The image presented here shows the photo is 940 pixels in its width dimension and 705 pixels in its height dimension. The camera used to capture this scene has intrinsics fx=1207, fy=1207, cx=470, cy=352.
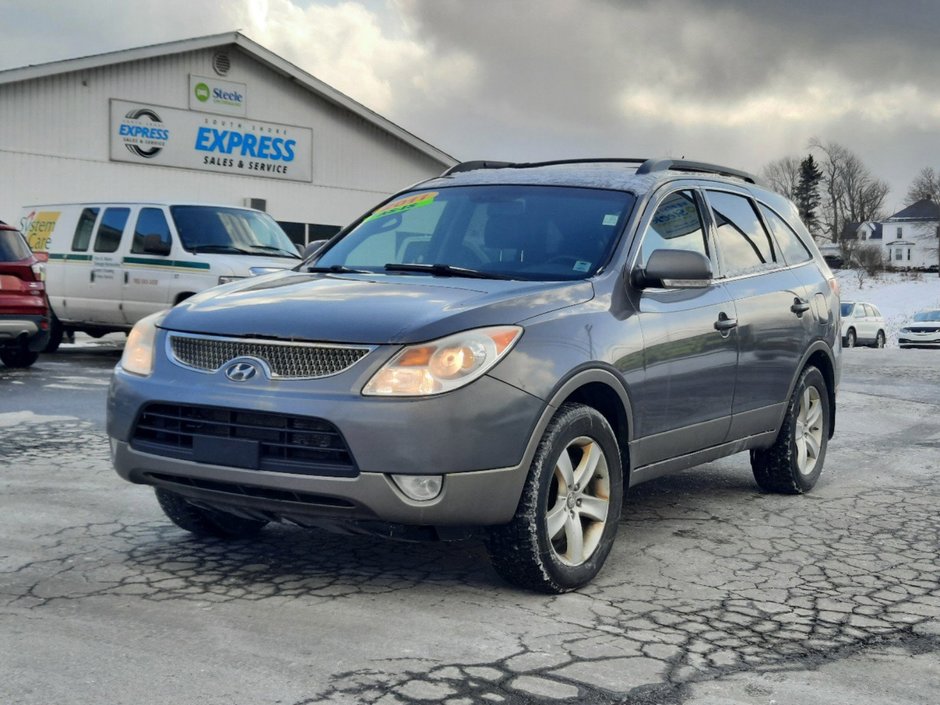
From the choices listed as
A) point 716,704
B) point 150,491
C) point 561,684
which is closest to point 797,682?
point 716,704

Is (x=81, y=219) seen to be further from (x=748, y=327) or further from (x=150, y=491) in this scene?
(x=748, y=327)

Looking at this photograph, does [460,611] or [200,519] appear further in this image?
[200,519]

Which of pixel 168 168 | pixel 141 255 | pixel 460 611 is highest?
pixel 168 168

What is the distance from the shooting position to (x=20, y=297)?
12.6 m

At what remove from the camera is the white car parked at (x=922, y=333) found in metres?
35.4

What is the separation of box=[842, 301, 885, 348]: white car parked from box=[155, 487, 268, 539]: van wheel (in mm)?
31549

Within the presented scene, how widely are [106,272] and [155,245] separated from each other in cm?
140

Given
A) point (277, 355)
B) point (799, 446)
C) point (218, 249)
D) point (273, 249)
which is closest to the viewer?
point (277, 355)

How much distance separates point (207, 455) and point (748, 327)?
117 inches

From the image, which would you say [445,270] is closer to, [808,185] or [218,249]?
[218,249]

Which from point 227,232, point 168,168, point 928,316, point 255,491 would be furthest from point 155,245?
point 928,316

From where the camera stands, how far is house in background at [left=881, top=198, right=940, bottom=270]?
117m

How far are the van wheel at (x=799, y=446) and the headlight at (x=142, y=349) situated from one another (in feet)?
11.7

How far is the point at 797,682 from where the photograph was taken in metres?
3.71
